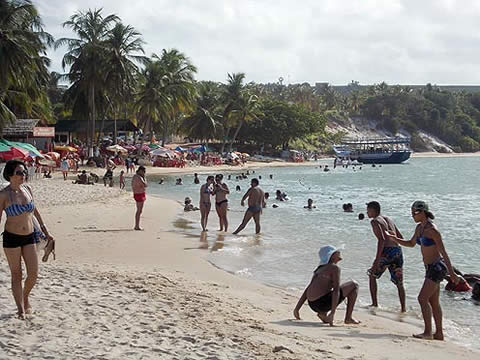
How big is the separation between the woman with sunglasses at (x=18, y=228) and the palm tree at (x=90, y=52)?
1504 inches

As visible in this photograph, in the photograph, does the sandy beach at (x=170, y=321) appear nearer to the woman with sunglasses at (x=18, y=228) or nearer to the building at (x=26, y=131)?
the woman with sunglasses at (x=18, y=228)

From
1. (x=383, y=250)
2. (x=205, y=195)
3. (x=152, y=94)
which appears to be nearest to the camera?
(x=383, y=250)

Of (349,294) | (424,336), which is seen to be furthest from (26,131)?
(424,336)

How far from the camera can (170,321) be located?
590 centimetres

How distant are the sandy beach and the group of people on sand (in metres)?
0.24

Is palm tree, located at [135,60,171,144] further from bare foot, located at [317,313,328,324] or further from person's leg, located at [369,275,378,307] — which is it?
bare foot, located at [317,313,328,324]

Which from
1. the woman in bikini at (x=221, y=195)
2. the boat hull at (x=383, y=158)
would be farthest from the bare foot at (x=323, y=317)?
the boat hull at (x=383, y=158)

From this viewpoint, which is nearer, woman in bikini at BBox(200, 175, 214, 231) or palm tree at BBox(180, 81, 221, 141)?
woman in bikini at BBox(200, 175, 214, 231)

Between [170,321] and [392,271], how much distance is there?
354 centimetres

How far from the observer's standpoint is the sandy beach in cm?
498

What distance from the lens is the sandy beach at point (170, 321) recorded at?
16.4ft

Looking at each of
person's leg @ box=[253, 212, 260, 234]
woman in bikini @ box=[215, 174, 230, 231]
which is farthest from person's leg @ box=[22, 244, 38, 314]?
person's leg @ box=[253, 212, 260, 234]

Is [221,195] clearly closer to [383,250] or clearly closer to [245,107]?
[383,250]

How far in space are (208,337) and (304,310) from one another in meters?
2.58
